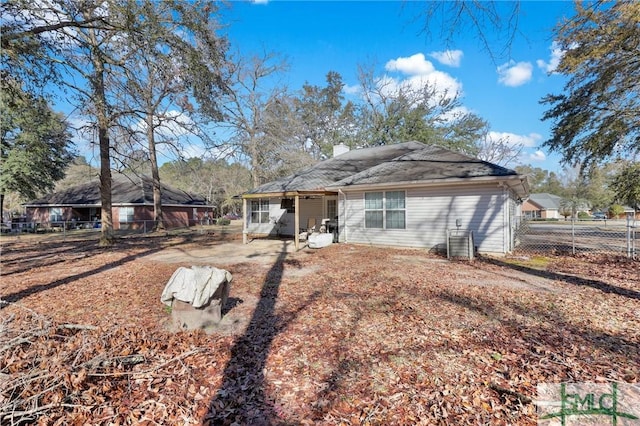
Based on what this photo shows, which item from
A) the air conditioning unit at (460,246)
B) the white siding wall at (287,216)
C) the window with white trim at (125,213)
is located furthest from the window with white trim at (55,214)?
the air conditioning unit at (460,246)

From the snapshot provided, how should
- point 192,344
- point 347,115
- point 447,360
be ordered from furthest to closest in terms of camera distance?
1. point 347,115
2. point 192,344
3. point 447,360

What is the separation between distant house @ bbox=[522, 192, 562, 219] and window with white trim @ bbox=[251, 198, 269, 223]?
5204 centimetres

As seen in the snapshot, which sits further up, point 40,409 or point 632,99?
point 632,99

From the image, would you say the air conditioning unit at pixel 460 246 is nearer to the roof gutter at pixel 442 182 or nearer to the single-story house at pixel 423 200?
the single-story house at pixel 423 200

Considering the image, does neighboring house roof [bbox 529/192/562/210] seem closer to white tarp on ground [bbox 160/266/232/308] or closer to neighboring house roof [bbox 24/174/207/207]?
neighboring house roof [bbox 24/174/207/207]

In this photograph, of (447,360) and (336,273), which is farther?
(336,273)

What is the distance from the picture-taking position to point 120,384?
2805 millimetres

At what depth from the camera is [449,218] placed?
1023 cm

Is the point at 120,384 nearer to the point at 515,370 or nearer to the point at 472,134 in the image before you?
the point at 515,370

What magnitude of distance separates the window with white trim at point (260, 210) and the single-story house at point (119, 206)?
12139 mm

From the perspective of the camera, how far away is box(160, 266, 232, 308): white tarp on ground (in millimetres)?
4066

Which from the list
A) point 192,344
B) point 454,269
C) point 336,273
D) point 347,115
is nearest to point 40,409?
point 192,344

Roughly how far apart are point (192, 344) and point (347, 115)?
3207 centimetres

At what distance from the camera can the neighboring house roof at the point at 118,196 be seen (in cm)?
2622
